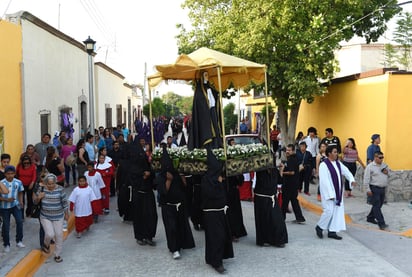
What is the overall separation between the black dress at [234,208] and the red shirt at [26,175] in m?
3.75

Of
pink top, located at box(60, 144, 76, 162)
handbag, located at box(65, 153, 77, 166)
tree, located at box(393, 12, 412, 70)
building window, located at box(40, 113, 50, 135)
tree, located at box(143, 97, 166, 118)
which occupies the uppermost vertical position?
tree, located at box(393, 12, 412, 70)

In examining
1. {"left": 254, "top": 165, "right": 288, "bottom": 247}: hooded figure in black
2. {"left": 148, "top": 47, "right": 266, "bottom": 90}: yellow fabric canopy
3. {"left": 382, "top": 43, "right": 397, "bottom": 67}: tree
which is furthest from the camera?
{"left": 382, "top": 43, "right": 397, "bottom": 67}: tree

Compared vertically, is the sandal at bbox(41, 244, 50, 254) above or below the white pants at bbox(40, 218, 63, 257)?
below

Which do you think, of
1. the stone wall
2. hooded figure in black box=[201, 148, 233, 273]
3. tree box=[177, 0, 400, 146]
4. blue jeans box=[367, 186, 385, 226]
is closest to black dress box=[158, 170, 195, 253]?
hooded figure in black box=[201, 148, 233, 273]

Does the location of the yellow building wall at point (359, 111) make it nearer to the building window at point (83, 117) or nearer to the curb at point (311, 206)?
the curb at point (311, 206)

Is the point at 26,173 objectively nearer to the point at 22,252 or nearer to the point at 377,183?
the point at 22,252

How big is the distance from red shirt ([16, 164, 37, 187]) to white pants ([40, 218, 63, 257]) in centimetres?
189

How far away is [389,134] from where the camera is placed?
11102mm

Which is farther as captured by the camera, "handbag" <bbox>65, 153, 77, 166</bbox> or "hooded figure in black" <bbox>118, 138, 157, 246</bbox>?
"handbag" <bbox>65, 153, 77, 166</bbox>

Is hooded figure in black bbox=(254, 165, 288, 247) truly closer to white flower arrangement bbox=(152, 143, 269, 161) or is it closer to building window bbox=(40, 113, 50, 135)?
white flower arrangement bbox=(152, 143, 269, 161)

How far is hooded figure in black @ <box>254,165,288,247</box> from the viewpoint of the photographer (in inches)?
298

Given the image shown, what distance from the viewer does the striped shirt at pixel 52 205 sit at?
6.89m

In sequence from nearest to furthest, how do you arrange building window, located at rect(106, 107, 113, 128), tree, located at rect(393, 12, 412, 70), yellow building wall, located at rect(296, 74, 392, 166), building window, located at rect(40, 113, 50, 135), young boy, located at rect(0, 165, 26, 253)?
young boy, located at rect(0, 165, 26, 253)
yellow building wall, located at rect(296, 74, 392, 166)
building window, located at rect(40, 113, 50, 135)
tree, located at rect(393, 12, 412, 70)
building window, located at rect(106, 107, 113, 128)

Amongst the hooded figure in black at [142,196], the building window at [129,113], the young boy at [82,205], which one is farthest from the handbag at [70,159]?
the building window at [129,113]
